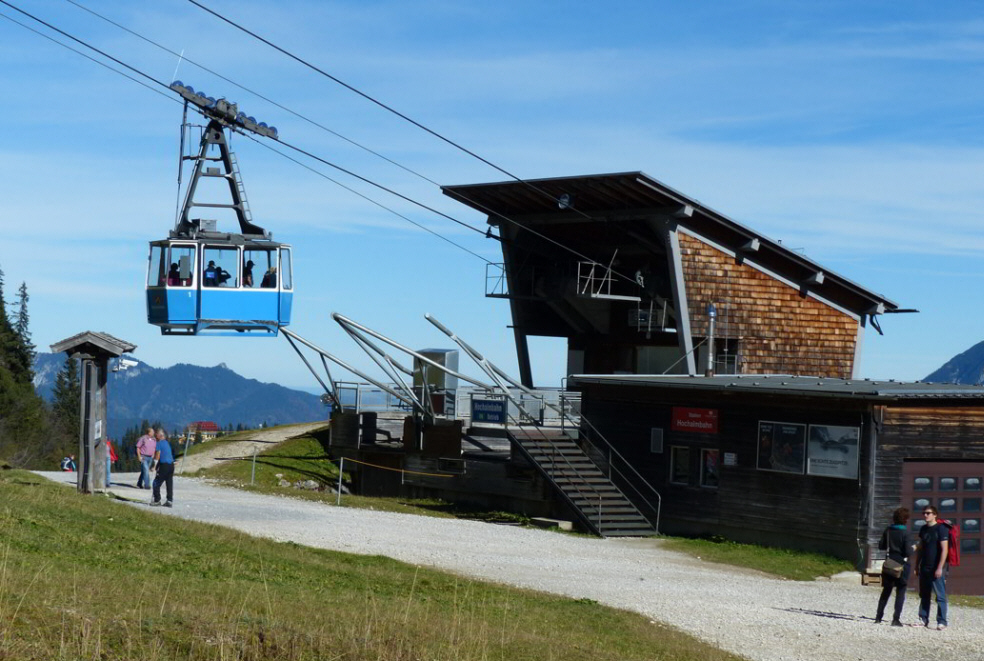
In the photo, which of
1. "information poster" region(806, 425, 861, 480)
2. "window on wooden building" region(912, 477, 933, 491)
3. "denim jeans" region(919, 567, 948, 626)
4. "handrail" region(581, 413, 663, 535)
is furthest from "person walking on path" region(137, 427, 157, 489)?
"denim jeans" region(919, 567, 948, 626)

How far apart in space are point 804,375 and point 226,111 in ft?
70.7

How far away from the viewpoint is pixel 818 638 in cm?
1628

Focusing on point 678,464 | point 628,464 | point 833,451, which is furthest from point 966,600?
point 628,464

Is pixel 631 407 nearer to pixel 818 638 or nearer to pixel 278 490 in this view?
pixel 278 490

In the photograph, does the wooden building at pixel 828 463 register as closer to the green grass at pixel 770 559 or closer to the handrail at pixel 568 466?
the green grass at pixel 770 559

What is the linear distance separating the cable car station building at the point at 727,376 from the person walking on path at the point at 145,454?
11.3 metres

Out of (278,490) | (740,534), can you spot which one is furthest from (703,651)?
(278,490)

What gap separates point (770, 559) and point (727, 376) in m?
10.3

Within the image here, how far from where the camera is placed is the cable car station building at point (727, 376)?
84.0ft

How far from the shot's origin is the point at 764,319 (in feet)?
133

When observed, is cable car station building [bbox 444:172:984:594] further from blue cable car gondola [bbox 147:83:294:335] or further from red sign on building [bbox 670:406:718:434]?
blue cable car gondola [bbox 147:83:294:335]

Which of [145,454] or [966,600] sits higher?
[145,454]

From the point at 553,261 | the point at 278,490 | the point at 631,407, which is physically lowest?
the point at 278,490

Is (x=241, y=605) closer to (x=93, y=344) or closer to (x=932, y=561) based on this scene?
(x=932, y=561)
